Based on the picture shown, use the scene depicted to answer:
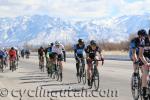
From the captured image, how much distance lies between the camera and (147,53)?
12.4 meters

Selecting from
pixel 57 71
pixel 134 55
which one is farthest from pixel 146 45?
pixel 57 71

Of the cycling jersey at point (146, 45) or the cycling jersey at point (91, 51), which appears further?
the cycling jersey at point (91, 51)

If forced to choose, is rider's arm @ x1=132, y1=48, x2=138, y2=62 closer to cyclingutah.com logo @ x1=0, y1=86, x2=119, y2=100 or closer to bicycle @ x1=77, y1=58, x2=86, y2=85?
cyclingutah.com logo @ x1=0, y1=86, x2=119, y2=100

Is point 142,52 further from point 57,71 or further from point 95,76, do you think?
point 57,71

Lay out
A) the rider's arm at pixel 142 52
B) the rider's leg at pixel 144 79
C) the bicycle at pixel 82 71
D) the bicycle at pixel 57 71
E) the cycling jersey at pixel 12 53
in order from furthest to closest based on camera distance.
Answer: the cycling jersey at pixel 12 53 < the bicycle at pixel 57 71 < the bicycle at pixel 82 71 < the rider's leg at pixel 144 79 < the rider's arm at pixel 142 52

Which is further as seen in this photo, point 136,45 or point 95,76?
point 95,76

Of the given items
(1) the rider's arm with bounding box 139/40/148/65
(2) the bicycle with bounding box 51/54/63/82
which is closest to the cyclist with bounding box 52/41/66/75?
(2) the bicycle with bounding box 51/54/63/82

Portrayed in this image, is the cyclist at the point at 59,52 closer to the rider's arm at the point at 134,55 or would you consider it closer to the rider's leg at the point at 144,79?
the rider's arm at the point at 134,55

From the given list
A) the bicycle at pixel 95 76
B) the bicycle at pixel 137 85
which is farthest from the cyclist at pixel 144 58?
the bicycle at pixel 95 76

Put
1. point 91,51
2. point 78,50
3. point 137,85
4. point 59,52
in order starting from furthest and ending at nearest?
1. point 59,52
2. point 78,50
3. point 91,51
4. point 137,85

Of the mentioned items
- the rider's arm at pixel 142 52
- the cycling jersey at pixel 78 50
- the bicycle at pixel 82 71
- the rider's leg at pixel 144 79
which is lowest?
the bicycle at pixel 82 71

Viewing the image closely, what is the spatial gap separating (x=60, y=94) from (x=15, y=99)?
5.59 feet

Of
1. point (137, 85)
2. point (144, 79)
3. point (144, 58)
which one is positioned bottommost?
point (137, 85)

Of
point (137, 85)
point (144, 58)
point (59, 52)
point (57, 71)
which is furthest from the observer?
point (57, 71)
